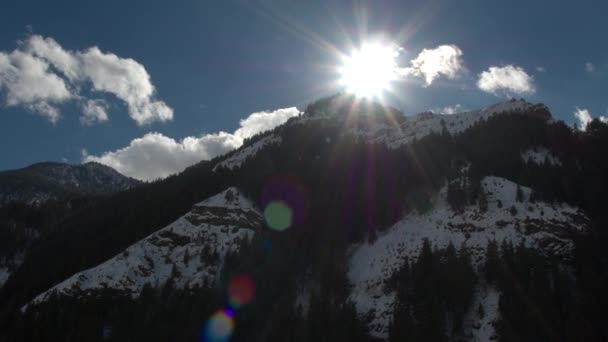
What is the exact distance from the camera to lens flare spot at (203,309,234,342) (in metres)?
75.5

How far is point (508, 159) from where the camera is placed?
101 metres

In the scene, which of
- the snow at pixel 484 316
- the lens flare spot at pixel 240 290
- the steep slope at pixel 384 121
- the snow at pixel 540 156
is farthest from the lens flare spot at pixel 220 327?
the steep slope at pixel 384 121

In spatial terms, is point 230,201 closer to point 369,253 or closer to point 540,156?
point 369,253

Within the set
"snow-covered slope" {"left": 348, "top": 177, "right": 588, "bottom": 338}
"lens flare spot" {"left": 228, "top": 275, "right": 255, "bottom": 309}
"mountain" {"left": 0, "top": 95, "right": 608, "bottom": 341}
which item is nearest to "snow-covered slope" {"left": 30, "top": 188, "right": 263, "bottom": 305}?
"mountain" {"left": 0, "top": 95, "right": 608, "bottom": 341}

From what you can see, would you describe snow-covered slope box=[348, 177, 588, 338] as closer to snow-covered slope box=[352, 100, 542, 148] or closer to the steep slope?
the steep slope

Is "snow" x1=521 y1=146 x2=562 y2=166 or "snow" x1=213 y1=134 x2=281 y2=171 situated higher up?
"snow" x1=213 y1=134 x2=281 y2=171

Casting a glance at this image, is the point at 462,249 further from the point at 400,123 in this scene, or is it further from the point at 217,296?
the point at 400,123

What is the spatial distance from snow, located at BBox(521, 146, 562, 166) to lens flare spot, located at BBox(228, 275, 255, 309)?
60578 millimetres

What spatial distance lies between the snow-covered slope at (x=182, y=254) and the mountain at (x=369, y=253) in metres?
0.35

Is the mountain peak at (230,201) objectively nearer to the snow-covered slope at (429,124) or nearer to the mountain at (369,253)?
the mountain at (369,253)

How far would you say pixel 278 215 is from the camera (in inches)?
4355

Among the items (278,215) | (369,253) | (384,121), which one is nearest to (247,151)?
(384,121)

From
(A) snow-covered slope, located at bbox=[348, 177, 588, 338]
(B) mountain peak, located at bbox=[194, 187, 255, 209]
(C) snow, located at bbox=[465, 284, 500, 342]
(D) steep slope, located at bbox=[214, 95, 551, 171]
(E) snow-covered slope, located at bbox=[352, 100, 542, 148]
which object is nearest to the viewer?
(C) snow, located at bbox=[465, 284, 500, 342]

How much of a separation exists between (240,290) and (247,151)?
311 feet
